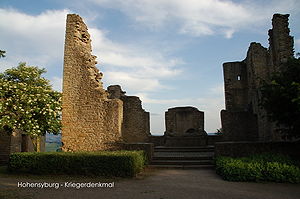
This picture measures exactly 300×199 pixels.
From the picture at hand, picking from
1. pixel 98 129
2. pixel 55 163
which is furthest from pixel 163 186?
pixel 98 129

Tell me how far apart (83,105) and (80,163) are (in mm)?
4879

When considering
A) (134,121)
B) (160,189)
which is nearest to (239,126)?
(134,121)

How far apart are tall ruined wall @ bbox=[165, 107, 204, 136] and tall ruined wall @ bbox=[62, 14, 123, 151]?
8451mm

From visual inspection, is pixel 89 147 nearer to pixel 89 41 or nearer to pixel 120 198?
pixel 89 41

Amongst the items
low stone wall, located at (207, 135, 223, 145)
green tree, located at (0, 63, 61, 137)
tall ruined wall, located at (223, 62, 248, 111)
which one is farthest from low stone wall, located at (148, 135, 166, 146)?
green tree, located at (0, 63, 61, 137)

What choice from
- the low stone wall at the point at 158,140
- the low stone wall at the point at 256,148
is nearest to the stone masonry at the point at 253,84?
the low stone wall at the point at 256,148

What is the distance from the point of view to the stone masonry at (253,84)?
13.6 metres

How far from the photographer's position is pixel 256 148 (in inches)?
442

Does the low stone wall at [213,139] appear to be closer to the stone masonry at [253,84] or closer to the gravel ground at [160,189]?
the stone masonry at [253,84]

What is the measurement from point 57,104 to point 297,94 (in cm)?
1094

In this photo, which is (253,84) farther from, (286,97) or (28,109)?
(28,109)

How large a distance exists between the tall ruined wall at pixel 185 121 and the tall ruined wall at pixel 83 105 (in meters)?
8.45

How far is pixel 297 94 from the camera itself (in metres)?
8.61

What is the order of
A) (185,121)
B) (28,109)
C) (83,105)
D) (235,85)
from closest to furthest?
1. (28,109)
2. (83,105)
3. (185,121)
4. (235,85)
